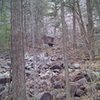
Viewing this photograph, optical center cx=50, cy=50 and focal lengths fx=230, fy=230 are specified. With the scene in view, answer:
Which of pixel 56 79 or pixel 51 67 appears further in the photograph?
pixel 51 67

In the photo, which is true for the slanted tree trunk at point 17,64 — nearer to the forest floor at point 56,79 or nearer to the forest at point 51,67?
the forest at point 51,67

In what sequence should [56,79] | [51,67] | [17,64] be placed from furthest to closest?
1. [51,67]
2. [56,79]
3. [17,64]

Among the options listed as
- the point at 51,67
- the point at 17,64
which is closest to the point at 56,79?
the point at 51,67

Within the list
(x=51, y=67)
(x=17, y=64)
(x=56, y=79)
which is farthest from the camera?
(x=51, y=67)

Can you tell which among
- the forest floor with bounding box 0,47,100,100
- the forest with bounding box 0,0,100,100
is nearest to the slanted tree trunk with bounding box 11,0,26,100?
the forest with bounding box 0,0,100,100

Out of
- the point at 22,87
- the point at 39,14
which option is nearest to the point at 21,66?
the point at 22,87

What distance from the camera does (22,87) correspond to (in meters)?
7.10

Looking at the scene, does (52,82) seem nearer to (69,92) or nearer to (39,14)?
(69,92)

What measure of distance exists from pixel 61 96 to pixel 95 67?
11.3 ft

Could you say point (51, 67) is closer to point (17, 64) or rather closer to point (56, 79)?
point (56, 79)

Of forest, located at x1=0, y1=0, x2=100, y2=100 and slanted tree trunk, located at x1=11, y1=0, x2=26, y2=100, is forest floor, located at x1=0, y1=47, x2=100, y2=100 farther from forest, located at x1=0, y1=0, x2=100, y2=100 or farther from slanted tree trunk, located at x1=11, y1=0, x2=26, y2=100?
slanted tree trunk, located at x1=11, y1=0, x2=26, y2=100

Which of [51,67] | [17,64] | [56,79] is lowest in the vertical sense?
[56,79]

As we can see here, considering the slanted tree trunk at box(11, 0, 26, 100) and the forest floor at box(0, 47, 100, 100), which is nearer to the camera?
the slanted tree trunk at box(11, 0, 26, 100)

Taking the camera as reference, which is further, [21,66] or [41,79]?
[41,79]
